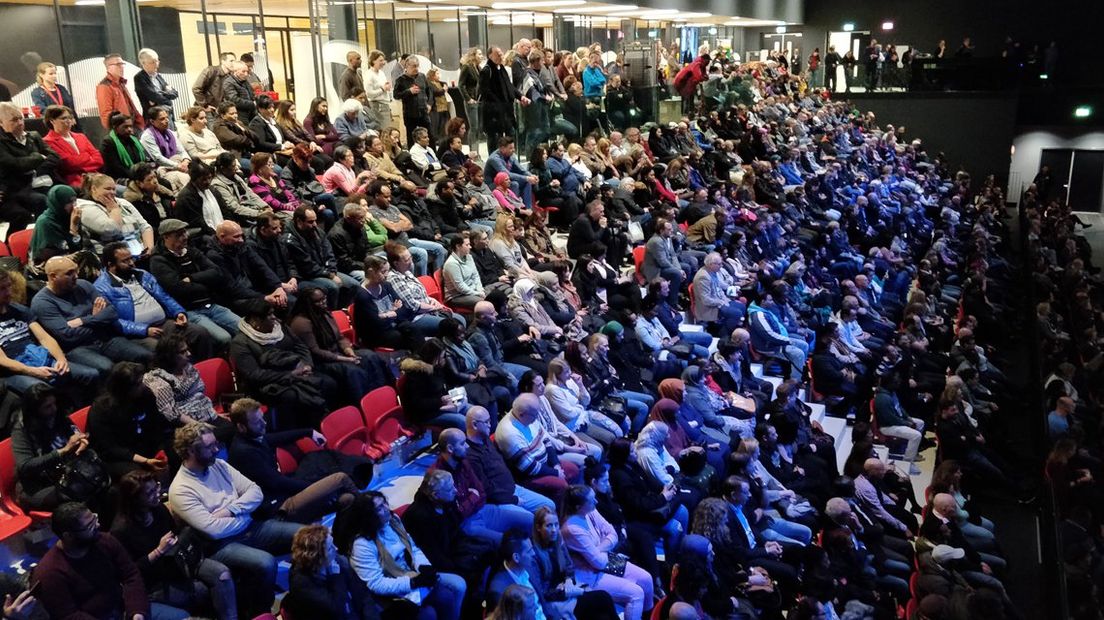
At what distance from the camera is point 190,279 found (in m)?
6.63

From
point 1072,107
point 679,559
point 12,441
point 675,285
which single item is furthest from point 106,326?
Result: point 1072,107

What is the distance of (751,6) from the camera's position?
28078 millimetres

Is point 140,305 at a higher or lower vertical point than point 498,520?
higher

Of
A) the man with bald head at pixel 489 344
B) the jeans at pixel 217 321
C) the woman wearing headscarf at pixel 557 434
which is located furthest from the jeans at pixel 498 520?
the jeans at pixel 217 321

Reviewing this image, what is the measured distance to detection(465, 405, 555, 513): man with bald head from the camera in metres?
5.58

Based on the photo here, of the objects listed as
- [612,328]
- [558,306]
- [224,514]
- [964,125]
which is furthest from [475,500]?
[964,125]

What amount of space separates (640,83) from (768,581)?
40.7ft

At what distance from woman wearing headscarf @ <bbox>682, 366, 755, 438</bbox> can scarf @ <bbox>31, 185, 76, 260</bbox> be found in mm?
4790

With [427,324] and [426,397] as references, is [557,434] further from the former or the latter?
[427,324]

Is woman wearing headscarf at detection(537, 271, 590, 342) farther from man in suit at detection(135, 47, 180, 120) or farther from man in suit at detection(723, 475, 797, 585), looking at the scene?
man in suit at detection(135, 47, 180, 120)

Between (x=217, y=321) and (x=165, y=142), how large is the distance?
8.34ft

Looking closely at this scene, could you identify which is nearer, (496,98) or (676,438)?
(676,438)

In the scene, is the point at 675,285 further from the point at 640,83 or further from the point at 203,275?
the point at 640,83

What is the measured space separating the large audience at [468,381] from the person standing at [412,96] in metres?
0.04
